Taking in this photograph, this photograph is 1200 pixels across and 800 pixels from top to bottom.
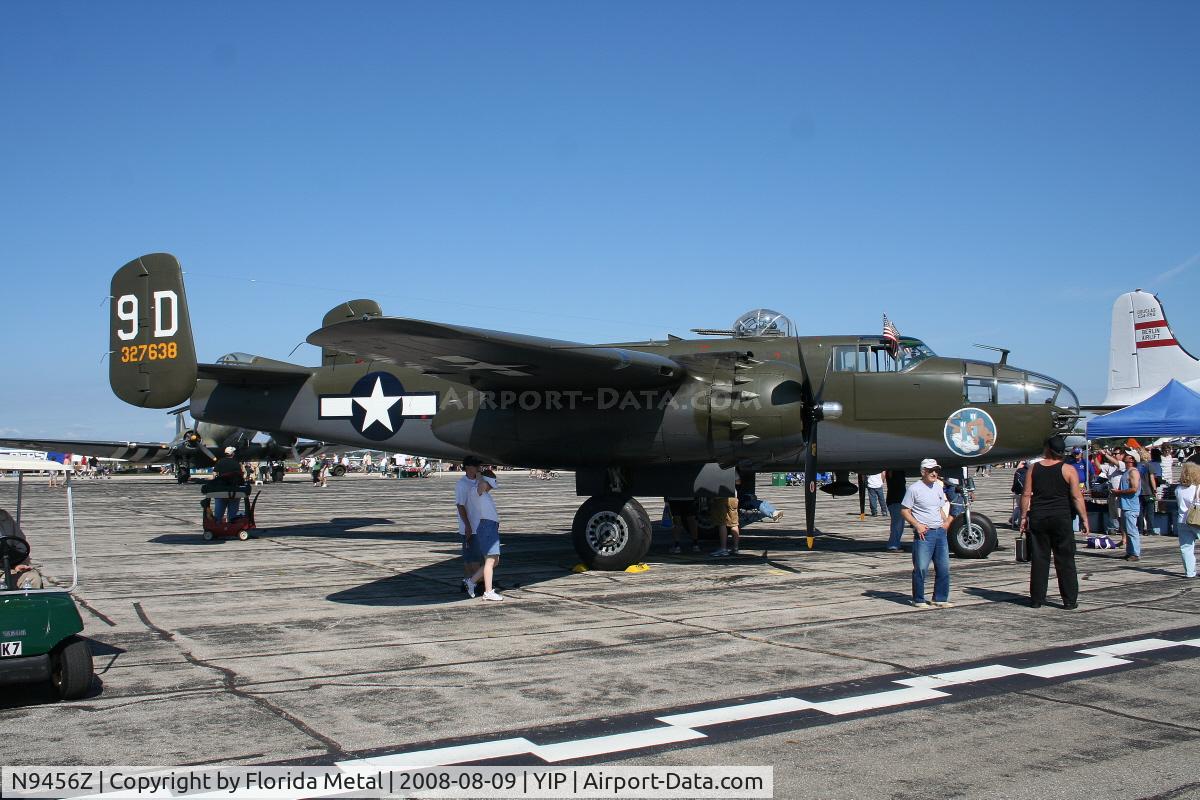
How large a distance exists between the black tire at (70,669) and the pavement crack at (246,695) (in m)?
0.98

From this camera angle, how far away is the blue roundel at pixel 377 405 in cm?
1691

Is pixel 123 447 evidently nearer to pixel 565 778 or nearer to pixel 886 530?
pixel 886 530

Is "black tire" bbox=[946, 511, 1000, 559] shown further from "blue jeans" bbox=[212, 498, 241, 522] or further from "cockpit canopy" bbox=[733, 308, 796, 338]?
"blue jeans" bbox=[212, 498, 241, 522]

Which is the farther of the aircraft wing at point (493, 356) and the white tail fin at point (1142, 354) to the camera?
the white tail fin at point (1142, 354)

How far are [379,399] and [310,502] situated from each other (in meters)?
17.4

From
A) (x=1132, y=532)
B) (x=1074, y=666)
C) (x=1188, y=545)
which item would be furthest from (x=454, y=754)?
(x=1132, y=532)

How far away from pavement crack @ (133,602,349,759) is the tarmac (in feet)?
0.08

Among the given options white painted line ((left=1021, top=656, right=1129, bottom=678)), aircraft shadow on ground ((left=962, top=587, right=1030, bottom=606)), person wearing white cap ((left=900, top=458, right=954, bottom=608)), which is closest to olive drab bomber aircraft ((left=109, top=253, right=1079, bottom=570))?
aircraft shadow on ground ((left=962, top=587, right=1030, bottom=606))

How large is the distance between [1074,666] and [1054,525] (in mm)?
3201

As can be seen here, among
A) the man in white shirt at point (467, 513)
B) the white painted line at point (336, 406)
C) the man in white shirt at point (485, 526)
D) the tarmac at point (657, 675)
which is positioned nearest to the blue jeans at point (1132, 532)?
the tarmac at point (657, 675)

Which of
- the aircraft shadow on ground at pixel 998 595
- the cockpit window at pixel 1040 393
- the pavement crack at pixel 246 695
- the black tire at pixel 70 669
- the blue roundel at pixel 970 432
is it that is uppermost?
the cockpit window at pixel 1040 393

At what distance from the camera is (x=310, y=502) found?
32.8 metres

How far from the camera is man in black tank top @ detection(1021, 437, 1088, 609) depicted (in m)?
10.6

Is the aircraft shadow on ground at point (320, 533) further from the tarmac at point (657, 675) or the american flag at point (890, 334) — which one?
the american flag at point (890, 334)
